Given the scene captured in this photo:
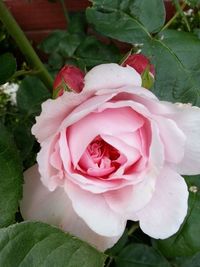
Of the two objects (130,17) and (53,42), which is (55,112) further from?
(53,42)

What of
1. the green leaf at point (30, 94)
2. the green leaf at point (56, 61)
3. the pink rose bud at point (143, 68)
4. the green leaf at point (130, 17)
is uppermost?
the pink rose bud at point (143, 68)

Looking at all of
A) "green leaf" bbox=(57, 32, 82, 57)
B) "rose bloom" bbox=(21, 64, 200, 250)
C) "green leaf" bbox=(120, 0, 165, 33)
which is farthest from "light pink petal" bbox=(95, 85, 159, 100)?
"green leaf" bbox=(57, 32, 82, 57)

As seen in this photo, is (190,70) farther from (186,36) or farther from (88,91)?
(88,91)

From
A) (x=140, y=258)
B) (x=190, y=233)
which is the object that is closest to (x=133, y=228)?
(x=140, y=258)

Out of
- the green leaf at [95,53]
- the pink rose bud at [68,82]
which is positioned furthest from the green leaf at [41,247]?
the green leaf at [95,53]

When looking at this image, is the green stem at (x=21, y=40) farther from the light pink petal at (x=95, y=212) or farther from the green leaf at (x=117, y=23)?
the light pink petal at (x=95, y=212)

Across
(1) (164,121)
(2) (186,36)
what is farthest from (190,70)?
(1) (164,121)

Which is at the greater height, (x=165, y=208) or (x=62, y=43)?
(x=165, y=208)
